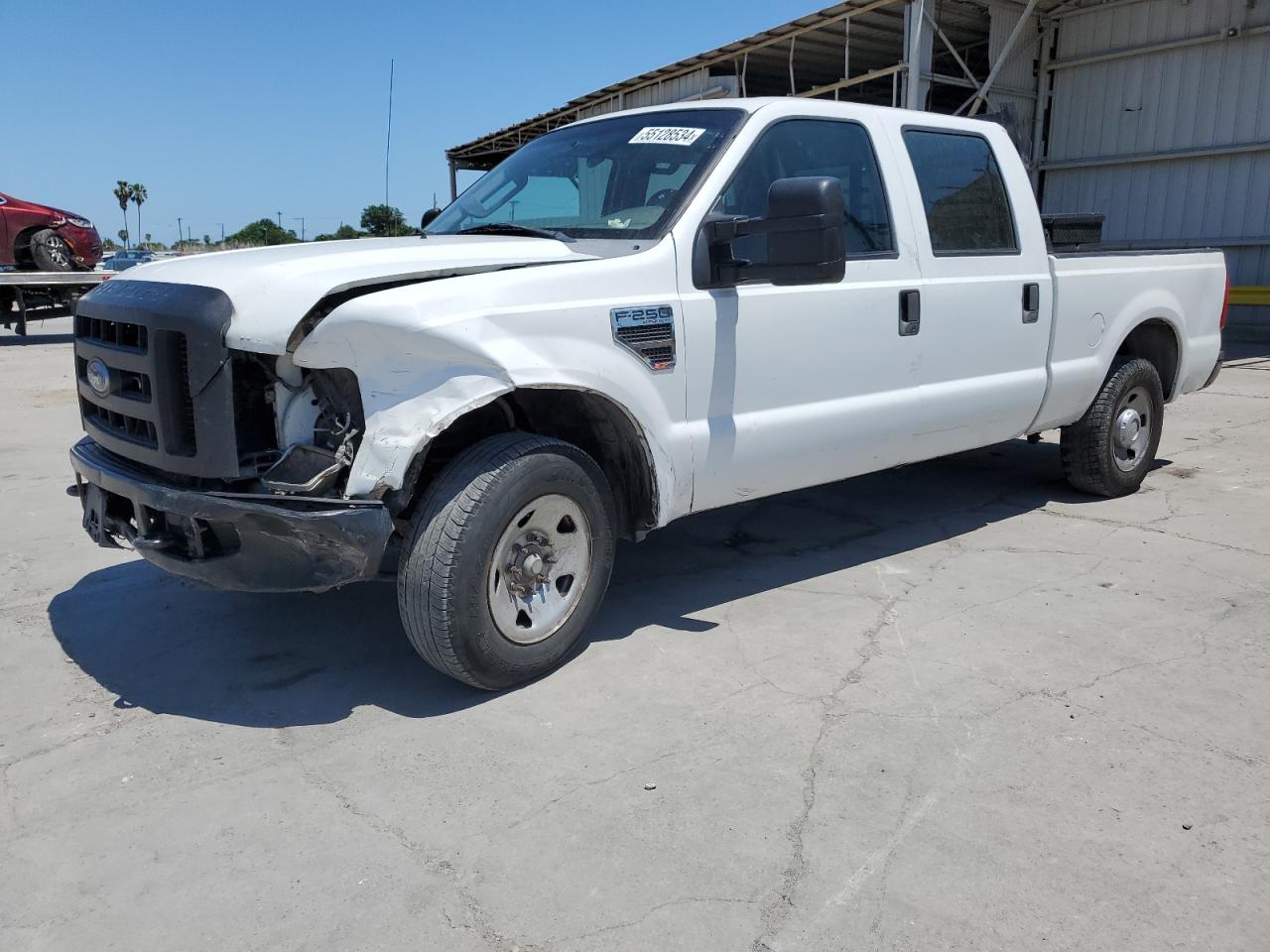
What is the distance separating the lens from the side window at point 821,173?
397cm

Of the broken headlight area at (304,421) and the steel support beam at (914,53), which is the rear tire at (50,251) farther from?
the broken headlight area at (304,421)

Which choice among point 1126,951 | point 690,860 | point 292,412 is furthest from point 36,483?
point 1126,951

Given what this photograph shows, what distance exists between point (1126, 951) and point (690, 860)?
100 centimetres

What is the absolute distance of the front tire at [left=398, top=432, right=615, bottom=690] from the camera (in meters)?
3.25

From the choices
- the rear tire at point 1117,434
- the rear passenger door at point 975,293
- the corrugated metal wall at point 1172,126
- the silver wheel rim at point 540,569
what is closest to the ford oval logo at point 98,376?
the silver wheel rim at point 540,569

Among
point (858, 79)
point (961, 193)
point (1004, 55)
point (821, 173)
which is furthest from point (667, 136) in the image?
point (1004, 55)

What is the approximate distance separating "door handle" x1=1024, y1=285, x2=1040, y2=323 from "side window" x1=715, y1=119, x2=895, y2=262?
1.02m

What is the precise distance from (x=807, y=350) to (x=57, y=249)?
53.7 feet

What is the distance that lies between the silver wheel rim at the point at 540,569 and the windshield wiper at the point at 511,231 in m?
1.10

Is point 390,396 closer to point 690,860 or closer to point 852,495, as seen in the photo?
point 690,860

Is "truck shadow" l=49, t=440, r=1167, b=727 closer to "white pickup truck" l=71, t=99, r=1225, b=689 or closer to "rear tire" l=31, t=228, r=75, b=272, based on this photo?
"white pickup truck" l=71, t=99, r=1225, b=689

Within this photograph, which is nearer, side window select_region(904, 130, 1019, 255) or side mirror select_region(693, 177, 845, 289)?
side mirror select_region(693, 177, 845, 289)

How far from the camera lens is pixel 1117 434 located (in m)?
5.98

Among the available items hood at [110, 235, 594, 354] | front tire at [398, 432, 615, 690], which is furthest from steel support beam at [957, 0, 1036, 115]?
front tire at [398, 432, 615, 690]
